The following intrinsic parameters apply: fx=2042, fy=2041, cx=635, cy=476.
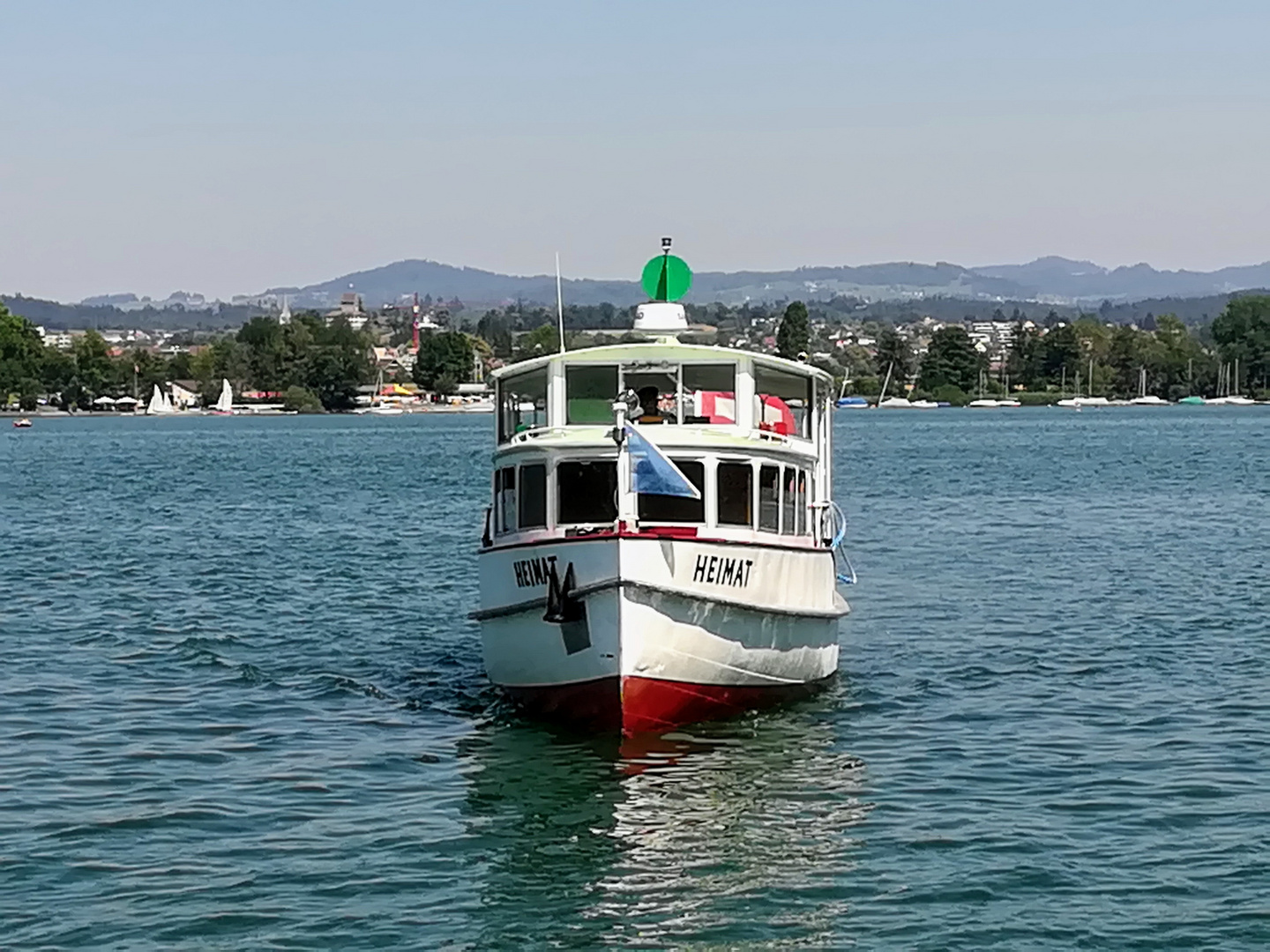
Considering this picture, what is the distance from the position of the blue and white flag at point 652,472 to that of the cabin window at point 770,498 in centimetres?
205

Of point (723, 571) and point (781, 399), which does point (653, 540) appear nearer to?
point (723, 571)

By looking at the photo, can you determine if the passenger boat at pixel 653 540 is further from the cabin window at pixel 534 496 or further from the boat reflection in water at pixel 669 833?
the boat reflection in water at pixel 669 833

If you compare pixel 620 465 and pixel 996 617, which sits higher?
pixel 620 465

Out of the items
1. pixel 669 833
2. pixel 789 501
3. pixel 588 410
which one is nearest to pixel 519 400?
pixel 588 410

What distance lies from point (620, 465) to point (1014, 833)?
609 cm

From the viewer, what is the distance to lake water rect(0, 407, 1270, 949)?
17.2 meters

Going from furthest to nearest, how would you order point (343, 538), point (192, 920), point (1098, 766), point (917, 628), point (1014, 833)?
point (343, 538), point (917, 628), point (1098, 766), point (1014, 833), point (192, 920)

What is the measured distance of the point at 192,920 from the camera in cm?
1702

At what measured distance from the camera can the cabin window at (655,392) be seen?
83.1 ft

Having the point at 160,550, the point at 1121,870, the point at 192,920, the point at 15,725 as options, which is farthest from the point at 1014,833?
the point at 160,550

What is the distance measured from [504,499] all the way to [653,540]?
3.54m

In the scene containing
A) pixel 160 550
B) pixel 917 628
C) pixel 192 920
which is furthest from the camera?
pixel 160 550

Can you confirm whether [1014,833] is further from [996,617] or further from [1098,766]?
[996,617]

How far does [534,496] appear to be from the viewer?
24922mm
